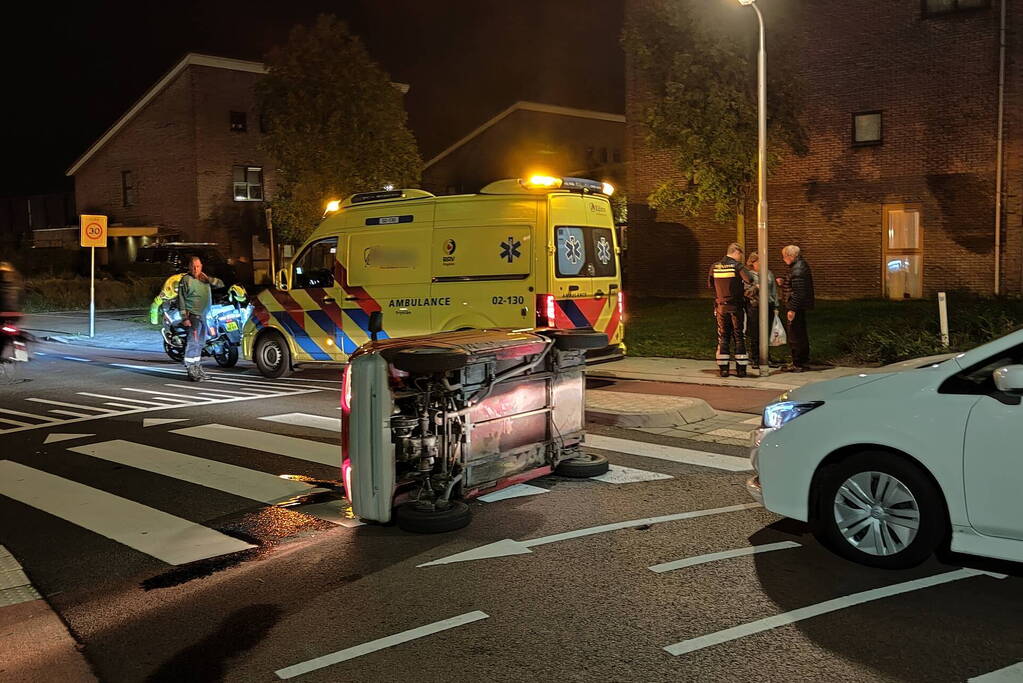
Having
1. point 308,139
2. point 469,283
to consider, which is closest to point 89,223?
point 308,139

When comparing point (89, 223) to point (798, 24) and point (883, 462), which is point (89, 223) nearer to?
point (798, 24)

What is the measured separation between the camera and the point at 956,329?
14758mm

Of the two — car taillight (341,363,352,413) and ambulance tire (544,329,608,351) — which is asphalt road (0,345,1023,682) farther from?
ambulance tire (544,329,608,351)

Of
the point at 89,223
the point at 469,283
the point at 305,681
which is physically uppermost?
the point at 89,223

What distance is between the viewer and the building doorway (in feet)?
74.8

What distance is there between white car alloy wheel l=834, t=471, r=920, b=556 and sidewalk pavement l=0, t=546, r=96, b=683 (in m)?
3.88

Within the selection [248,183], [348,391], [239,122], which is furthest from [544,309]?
[239,122]

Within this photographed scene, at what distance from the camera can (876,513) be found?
5176 millimetres

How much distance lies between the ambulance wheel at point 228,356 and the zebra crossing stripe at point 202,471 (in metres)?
6.67

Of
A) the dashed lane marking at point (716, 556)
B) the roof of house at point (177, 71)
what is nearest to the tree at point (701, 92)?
the dashed lane marking at point (716, 556)

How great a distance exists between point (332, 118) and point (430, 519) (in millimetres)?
19665

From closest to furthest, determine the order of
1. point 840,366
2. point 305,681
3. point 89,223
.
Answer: point 305,681 < point 840,366 < point 89,223

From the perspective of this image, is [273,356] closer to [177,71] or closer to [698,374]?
[698,374]

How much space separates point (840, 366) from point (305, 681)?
453 inches
